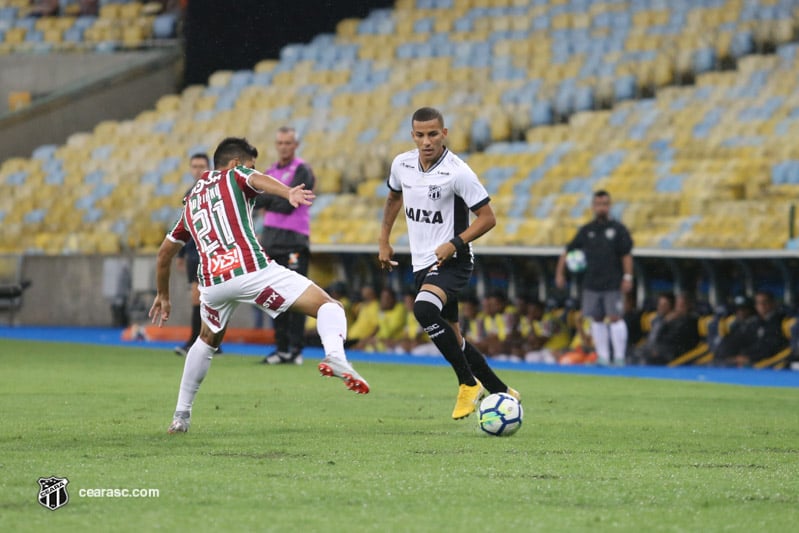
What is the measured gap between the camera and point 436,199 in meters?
8.17

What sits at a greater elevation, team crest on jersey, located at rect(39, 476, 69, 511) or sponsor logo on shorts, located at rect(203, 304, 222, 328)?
sponsor logo on shorts, located at rect(203, 304, 222, 328)

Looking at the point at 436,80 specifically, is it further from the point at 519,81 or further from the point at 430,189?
the point at 430,189

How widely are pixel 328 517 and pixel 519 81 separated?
19.7 metres

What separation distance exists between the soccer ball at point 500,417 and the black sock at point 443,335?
46 cm

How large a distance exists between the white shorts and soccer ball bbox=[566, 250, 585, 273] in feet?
28.2

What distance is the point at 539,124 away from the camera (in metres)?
22.2

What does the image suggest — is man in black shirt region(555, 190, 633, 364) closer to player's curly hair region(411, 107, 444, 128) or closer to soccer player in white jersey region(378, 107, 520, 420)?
soccer player in white jersey region(378, 107, 520, 420)

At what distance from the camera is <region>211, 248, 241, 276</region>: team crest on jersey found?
7227mm

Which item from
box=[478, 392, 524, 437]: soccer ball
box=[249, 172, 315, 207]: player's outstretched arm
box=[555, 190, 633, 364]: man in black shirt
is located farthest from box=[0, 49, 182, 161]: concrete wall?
box=[478, 392, 524, 437]: soccer ball

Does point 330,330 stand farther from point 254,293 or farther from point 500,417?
point 500,417

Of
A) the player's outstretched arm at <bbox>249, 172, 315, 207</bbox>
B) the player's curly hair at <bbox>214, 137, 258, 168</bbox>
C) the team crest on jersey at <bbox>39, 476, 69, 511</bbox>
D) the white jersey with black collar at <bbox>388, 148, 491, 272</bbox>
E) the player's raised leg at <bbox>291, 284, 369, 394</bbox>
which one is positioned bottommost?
the team crest on jersey at <bbox>39, 476, 69, 511</bbox>

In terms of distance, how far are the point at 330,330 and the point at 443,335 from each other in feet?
3.27

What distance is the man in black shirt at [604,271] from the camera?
608 inches

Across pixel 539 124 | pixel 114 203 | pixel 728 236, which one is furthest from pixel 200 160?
pixel 114 203
